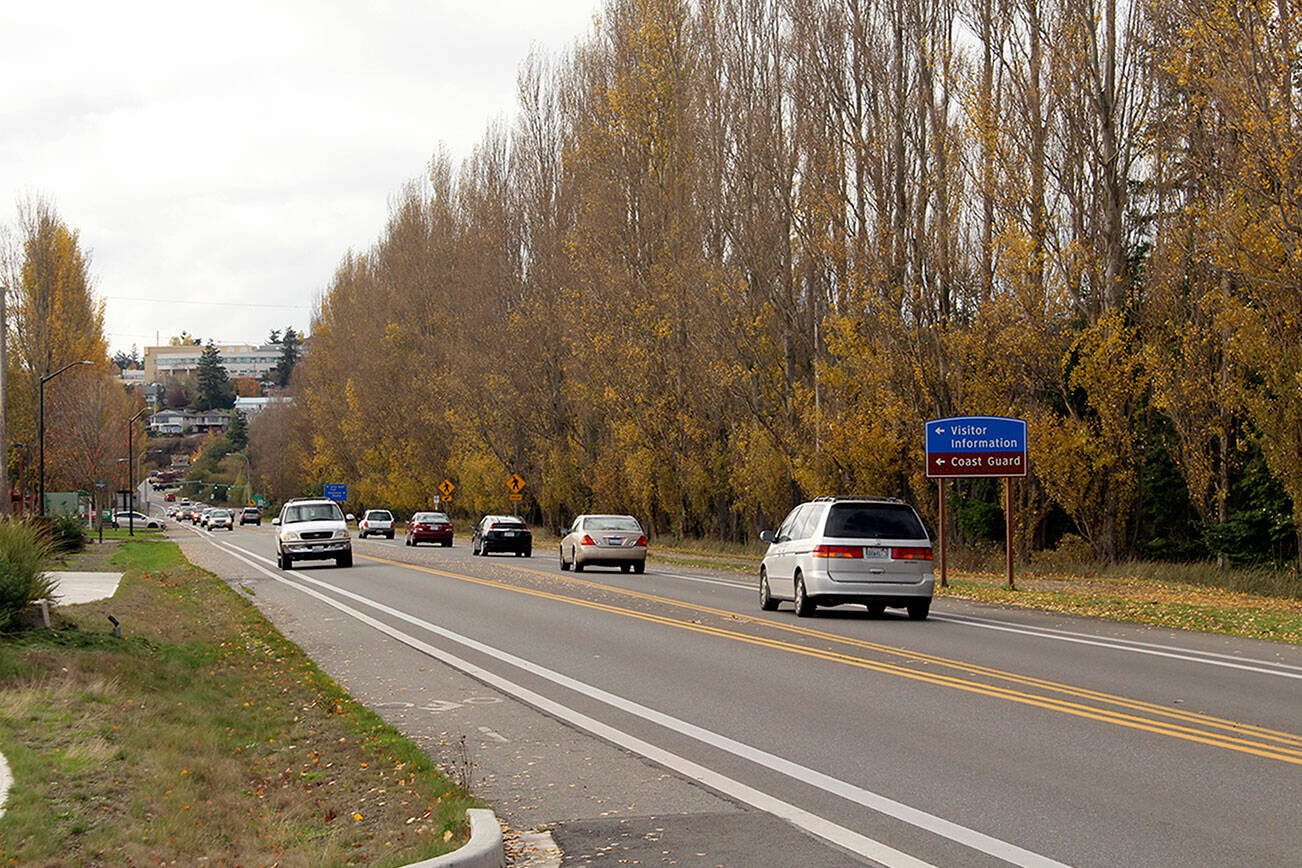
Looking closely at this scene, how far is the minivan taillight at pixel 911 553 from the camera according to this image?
20094 millimetres

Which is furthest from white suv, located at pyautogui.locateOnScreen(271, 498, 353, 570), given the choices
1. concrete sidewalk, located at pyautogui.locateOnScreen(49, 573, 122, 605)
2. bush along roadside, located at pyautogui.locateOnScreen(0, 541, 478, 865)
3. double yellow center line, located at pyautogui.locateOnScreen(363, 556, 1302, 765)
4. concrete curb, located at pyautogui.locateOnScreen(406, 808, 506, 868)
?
concrete curb, located at pyautogui.locateOnScreen(406, 808, 506, 868)

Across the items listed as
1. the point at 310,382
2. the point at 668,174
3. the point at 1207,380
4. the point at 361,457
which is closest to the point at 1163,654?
→ the point at 1207,380

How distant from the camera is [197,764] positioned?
29.3 ft

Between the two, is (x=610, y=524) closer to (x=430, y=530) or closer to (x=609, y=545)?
(x=609, y=545)

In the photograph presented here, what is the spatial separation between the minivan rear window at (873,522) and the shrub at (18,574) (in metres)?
10.6

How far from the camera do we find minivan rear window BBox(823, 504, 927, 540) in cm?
2016

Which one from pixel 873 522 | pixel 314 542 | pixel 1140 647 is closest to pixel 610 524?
pixel 314 542

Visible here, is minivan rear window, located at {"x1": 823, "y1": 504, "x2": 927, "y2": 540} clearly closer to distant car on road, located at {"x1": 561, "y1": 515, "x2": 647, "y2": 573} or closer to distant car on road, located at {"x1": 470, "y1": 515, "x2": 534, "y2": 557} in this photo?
distant car on road, located at {"x1": 561, "y1": 515, "x2": 647, "y2": 573}

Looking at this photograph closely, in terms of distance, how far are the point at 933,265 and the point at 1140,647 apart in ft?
65.0

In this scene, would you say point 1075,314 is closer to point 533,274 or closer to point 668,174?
point 668,174

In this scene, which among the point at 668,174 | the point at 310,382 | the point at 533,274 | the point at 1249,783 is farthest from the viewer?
the point at 310,382

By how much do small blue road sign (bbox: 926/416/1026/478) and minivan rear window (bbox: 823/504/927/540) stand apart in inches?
246

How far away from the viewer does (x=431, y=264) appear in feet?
244

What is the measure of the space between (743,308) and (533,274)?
19152mm
